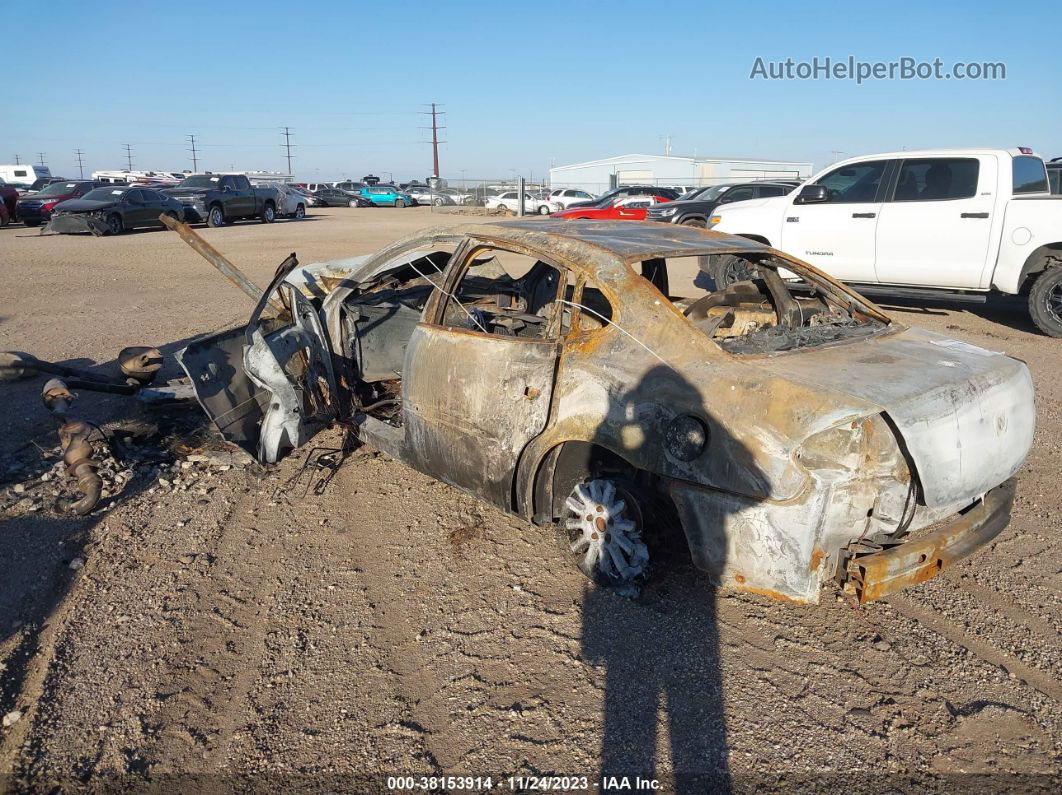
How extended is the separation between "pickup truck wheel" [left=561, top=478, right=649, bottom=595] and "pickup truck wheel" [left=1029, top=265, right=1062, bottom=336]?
7.41m

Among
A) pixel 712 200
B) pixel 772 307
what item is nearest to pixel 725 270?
pixel 772 307

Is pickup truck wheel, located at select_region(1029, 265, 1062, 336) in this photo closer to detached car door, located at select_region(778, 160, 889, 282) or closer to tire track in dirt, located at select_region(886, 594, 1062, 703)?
detached car door, located at select_region(778, 160, 889, 282)

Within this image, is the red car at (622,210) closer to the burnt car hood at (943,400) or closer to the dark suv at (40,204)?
the dark suv at (40,204)

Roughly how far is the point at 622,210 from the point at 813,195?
1420 centimetres

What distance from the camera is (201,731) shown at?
8.94 ft

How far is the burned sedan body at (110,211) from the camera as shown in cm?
2008

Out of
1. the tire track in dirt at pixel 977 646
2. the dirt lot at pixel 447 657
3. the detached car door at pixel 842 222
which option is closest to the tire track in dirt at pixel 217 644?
the dirt lot at pixel 447 657

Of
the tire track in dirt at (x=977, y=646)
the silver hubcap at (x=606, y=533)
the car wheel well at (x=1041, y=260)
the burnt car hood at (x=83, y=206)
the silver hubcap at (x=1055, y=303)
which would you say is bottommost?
the tire track in dirt at (x=977, y=646)

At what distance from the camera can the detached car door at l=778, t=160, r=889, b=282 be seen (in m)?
9.27

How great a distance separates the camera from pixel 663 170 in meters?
55.0

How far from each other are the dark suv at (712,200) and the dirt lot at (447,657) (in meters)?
13.0

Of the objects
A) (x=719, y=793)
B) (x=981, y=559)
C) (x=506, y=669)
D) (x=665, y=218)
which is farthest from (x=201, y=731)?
(x=665, y=218)

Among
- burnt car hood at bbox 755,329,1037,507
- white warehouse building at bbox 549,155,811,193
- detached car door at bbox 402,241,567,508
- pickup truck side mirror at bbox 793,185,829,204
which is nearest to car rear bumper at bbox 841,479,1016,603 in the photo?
burnt car hood at bbox 755,329,1037,507

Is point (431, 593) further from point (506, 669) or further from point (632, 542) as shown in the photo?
point (632, 542)
